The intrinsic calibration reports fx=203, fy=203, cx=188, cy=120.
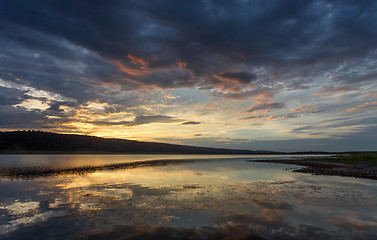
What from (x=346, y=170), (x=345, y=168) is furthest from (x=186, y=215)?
(x=345, y=168)

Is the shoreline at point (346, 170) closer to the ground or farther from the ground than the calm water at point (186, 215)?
farther from the ground

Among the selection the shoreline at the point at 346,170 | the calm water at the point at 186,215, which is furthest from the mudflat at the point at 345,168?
the calm water at the point at 186,215

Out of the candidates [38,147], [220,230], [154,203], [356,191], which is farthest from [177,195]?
[38,147]

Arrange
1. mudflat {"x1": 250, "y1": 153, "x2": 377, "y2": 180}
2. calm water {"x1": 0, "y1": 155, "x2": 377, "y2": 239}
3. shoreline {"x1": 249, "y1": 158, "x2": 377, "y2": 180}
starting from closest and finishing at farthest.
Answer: calm water {"x1": 0, "y1": 155, "x2": 377, "y2": 239}, shoreline {"x1": 249, "y1": 158, "x2": 377, "y2": 180}, mudflat {"x1": 250, "y1": 153, "x2": 377, "y2": 180}

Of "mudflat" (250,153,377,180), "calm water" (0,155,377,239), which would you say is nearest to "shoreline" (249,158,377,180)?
"mudflat" (250,153,377,180)

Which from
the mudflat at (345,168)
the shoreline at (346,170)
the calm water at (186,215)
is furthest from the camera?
the mudflat at (345,168)

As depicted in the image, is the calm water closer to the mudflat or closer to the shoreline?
the shoreline

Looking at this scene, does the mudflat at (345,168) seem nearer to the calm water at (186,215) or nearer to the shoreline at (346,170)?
the shoreline at (346,170)

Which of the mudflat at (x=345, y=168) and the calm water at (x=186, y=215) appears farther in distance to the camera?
the mudflat at (x=345, y=168)

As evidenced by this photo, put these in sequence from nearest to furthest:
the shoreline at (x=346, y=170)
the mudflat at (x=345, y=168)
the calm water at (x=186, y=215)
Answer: the calm water at (x=186, y=215)
the shoreline at (x=346, y=170)
the mudflat at (x=345, y=168)

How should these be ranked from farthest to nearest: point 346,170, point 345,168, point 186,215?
1. point 345,168
2. point 346,170
3. point 186,215

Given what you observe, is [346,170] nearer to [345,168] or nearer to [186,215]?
[345,168]

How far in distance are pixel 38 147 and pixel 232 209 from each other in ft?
748

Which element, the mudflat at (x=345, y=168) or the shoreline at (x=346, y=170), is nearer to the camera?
the shoreline at (x=346, y=170)
